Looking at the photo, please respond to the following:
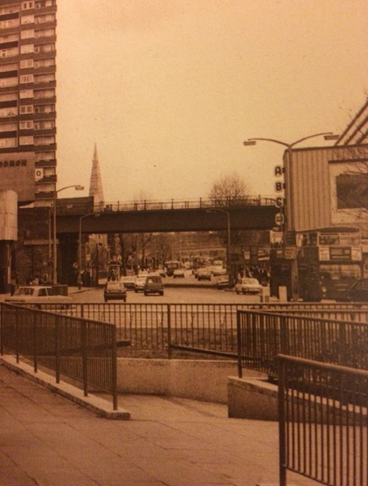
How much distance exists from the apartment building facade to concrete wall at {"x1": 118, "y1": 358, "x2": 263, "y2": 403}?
51835 millimetres

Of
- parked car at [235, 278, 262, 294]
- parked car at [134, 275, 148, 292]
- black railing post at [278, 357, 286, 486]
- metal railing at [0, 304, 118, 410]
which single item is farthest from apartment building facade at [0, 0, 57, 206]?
black railing post at [278, 357, 286, 486]

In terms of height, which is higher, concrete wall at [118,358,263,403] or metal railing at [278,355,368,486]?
metal railing at [278,355,368,486]

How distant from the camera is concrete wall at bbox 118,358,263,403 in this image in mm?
10625

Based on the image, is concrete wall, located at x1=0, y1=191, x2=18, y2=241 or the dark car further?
concrete wall, located at x1=0, y1=191, x2=18, y2=241

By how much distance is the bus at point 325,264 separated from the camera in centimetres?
1783

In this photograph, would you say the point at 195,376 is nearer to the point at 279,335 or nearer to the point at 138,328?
the point at 138,328

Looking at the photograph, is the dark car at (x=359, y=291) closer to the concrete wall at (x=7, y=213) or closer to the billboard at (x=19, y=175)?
the concrete wall at (x=7, y=213)

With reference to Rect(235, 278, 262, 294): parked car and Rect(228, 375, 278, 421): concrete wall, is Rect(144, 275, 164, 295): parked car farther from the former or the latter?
Rect(228, 375, 278, 421): concrete wall

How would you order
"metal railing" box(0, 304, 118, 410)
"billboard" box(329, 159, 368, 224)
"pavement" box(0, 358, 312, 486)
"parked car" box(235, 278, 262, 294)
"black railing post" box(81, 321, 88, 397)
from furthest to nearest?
"parked car" box(235, 278, 262, 294)
"billboard" box(329, 159, 368, 224)
"black railing post" box(81, 321, 88, 397)
"metal railing" box(0, 304, 118, 410)
"pavement" box(0, 358, 312, 486)

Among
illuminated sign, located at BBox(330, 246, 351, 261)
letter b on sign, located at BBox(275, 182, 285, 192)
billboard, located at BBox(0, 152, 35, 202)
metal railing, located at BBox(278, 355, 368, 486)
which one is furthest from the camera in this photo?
billboard, located at BBox(0, 152, 35, 202)

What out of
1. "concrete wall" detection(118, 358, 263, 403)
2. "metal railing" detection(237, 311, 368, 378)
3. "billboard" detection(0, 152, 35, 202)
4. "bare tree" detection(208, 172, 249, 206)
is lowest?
"concrete wall" detection(118, 358, 263, 403)

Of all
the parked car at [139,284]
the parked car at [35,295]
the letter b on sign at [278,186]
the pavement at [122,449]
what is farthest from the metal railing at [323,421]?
the parked car at [139,284]

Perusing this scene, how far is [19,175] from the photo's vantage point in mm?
46469

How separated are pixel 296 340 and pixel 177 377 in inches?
142
